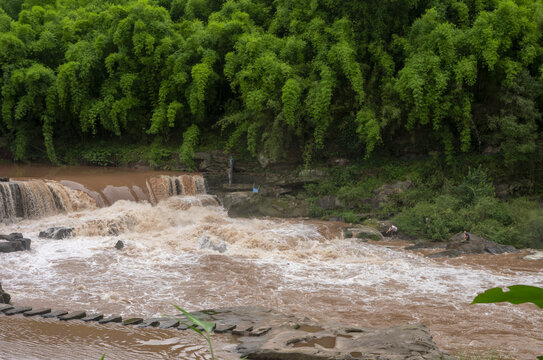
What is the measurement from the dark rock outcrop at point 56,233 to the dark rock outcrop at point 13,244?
73cm

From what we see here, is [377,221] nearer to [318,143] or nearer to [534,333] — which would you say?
[318,143]

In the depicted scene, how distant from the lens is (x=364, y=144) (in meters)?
14.6

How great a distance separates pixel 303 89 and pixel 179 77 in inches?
178

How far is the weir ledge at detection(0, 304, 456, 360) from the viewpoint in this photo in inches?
182

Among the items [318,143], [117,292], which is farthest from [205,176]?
[117,292]

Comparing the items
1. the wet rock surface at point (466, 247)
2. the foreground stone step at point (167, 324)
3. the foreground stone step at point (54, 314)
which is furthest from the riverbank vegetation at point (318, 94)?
the foreground stone step at point (54, 314)

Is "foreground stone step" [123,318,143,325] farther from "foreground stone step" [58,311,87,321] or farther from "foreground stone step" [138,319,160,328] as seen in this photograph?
"foreground stone step" [58,311,87,321]

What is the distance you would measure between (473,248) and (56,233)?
8.38 m

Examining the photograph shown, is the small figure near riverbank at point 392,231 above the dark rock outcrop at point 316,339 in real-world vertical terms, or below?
below

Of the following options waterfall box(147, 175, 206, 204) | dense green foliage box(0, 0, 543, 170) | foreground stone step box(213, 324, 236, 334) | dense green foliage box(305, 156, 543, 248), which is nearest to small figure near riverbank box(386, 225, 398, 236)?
dense green foliage box(305, 156, 543, 248)

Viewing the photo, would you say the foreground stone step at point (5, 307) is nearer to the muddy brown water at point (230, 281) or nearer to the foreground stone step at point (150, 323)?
the muddy brown water at point (230, 281)

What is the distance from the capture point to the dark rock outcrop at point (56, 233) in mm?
10328

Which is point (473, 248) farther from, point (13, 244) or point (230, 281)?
point (13, 244)

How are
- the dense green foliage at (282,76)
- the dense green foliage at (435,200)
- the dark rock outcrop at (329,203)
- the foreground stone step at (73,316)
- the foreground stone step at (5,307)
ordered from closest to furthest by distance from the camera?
the foreground stone step at (73,316) → the foreground stone step at (5,307) → the dense green foliage at (435,200) → the dense green foliage at (282,76) → the dark rock outcrop at (329,203)
